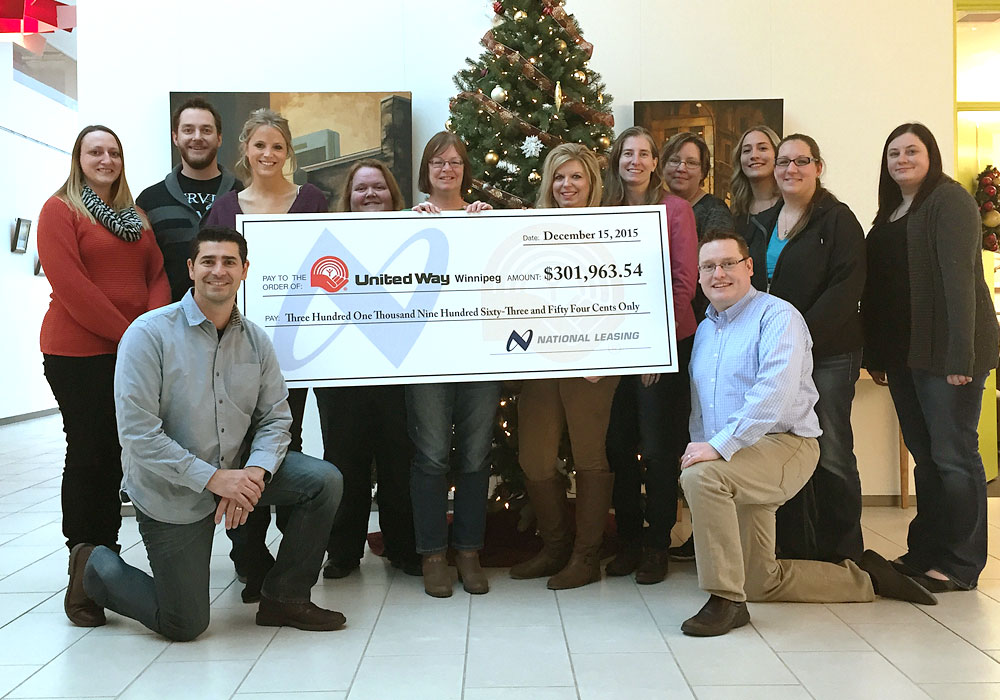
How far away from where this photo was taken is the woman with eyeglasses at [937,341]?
127 inches

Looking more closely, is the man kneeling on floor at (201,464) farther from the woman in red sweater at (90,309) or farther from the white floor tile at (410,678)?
the white floor tile at (410,678)

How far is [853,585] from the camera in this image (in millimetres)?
3168

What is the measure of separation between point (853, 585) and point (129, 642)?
2.50 metres

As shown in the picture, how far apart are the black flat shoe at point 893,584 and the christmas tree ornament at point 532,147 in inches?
88.4

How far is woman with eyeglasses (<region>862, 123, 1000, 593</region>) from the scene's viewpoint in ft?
10.6

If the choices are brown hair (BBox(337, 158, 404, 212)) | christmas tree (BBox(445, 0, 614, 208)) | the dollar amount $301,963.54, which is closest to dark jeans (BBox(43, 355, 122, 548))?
brown hair (BBox(337, 158, 404, 212))

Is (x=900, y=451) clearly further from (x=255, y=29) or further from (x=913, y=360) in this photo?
Result: (x=255, y=29)

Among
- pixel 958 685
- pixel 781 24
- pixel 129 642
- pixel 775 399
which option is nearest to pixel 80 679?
pixel 129 642

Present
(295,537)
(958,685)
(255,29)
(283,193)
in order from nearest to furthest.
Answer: (958,685), (295,537), (283,193), (255,29)

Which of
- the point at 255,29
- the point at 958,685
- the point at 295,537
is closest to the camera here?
the point at 958,685

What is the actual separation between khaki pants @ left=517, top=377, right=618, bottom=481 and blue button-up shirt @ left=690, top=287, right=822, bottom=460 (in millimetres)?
407

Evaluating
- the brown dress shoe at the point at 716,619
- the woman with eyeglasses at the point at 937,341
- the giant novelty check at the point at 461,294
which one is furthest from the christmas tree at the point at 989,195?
the brown dress shoe at the point at 716,619

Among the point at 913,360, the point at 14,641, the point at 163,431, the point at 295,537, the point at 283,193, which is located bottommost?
the point at 14,641

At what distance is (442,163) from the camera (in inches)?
135
